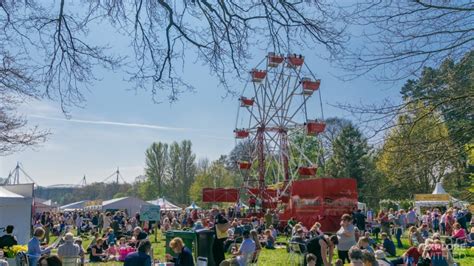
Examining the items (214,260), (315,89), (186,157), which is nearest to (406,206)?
(315,89)

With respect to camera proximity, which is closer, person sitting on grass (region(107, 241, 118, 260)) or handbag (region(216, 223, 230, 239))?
handbag (region(216, 223, 230, 239))

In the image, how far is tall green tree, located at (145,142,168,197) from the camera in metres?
65.6

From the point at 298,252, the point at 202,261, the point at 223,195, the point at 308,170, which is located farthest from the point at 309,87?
the point at 202,261

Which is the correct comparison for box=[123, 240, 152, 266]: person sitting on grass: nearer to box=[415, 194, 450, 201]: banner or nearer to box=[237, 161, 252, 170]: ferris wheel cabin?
box=[415, 194, 450, 201]: banner

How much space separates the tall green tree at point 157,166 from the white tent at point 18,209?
164 feet

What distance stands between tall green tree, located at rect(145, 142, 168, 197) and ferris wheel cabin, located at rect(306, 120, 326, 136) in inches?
1450

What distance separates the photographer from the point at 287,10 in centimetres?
468

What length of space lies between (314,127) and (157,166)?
127 ft

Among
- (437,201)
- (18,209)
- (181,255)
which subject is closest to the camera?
(181,255)

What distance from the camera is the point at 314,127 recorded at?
3108cm

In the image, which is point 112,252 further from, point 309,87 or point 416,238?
point 309,87

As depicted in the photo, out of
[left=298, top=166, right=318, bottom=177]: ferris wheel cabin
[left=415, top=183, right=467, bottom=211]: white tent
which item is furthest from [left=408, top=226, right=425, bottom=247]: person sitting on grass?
[left=298, top=166, right=318, bottom=177]: ferris wheel cabin

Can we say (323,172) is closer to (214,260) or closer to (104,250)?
(104,250)

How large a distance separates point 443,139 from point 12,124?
864 centimetres
